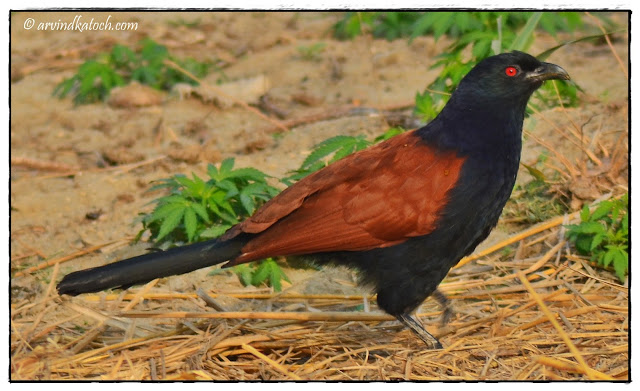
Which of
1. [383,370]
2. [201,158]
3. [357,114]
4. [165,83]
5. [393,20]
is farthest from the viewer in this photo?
[393,20]

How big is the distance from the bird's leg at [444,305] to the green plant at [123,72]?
3.92 metres

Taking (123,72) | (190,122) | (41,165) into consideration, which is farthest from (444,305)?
(123,72)

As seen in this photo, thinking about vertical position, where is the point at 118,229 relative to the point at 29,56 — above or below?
below

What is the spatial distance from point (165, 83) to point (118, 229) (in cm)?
245

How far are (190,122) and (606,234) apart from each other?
3.56 m

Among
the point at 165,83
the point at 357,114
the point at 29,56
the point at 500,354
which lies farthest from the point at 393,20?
the point at 500,354

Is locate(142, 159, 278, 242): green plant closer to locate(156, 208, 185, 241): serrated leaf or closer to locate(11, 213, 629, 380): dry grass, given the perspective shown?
locate(156, 208, 185, 241): serrated leaf

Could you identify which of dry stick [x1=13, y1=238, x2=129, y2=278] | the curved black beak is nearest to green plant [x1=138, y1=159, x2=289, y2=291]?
dry stick [x1=13, y1=238, x2=129, y2=278]

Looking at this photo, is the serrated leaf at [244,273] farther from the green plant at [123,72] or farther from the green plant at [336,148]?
the green plant at [123,72]

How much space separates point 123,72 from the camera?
764 cm

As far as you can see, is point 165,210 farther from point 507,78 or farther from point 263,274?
point 507,78

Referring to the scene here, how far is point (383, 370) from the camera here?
383 centimetres

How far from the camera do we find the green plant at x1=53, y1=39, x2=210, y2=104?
7215 millimetres

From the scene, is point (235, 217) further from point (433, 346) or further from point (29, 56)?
point (29, 56)
